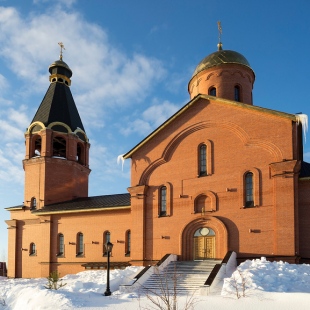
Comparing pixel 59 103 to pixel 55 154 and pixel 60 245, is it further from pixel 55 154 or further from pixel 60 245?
pixel 60 245

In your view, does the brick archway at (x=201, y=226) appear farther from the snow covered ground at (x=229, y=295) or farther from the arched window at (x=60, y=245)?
the arched window at (x=60, y=245)

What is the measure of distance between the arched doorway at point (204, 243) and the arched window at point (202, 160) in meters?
2.89

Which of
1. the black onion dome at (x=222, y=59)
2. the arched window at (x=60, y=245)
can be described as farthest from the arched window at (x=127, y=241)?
the black onion dome at (x=222, y=59)

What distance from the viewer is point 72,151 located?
27.5 meters

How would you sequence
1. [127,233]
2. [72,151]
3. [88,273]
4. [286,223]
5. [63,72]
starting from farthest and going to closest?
[63,72] < [72,151] < [127,233] < [88,273] < [286,223]

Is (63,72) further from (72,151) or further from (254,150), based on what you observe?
(254,150)

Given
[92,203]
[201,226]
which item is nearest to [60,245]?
[92,203]

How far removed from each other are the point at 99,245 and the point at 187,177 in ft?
24.1

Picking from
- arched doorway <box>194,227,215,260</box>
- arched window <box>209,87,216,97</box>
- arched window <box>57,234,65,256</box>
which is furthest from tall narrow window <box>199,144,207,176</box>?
arched window <box>57,234,65,256</box>

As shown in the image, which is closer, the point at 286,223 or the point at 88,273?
the point at 286,223

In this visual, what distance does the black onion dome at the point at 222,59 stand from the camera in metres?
24.8

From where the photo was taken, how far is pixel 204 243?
750 inches

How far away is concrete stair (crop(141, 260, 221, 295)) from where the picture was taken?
15164mm

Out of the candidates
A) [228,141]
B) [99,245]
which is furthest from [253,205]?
[99,245]
